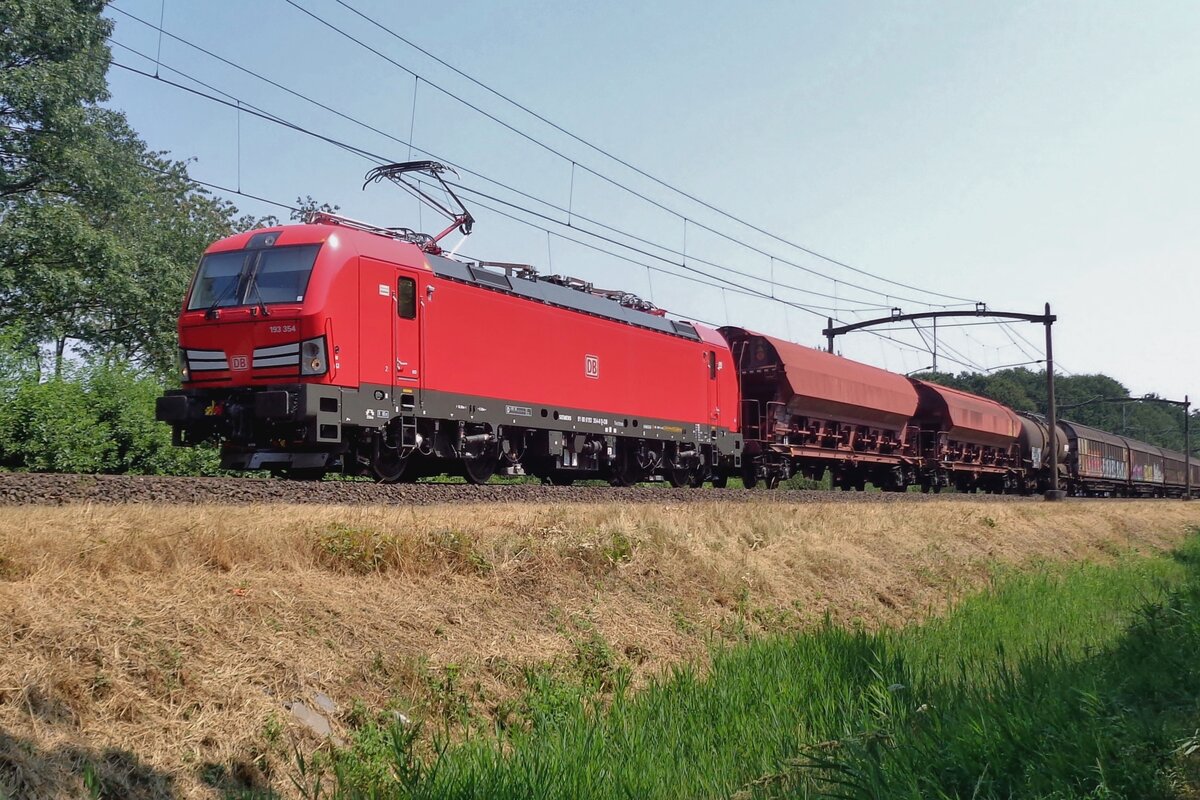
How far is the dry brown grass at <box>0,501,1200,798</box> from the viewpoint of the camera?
19.7 feet

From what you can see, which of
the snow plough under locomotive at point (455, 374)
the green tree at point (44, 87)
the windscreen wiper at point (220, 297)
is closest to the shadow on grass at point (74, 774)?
the snow plough under locomotive at point (455, 374)

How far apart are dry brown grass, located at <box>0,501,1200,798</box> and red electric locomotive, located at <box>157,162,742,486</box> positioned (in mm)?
→ 3208

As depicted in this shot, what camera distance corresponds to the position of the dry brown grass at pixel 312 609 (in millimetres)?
6020

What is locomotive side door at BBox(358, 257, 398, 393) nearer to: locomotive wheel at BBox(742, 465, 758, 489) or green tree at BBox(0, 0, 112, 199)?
locomotive wheel at BBox(742, 465, 758, 489)

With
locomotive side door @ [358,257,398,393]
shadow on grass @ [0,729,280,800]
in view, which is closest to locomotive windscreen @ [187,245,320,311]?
locomotive side door @ [358,257,398,393]

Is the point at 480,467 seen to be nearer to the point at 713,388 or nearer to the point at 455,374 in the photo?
the point at 455,374

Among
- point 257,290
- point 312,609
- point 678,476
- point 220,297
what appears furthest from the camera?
point 678,476

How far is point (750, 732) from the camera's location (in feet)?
26.2

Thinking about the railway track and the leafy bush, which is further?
the leafy bush

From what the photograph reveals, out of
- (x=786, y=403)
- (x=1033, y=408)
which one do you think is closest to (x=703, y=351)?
(x=786, y=403)

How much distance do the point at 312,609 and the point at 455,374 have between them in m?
8.19

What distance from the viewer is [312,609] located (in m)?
7.95

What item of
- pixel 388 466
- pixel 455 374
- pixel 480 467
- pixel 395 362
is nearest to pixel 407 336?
pixel 395 362

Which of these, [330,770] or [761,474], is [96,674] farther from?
[761,474]
